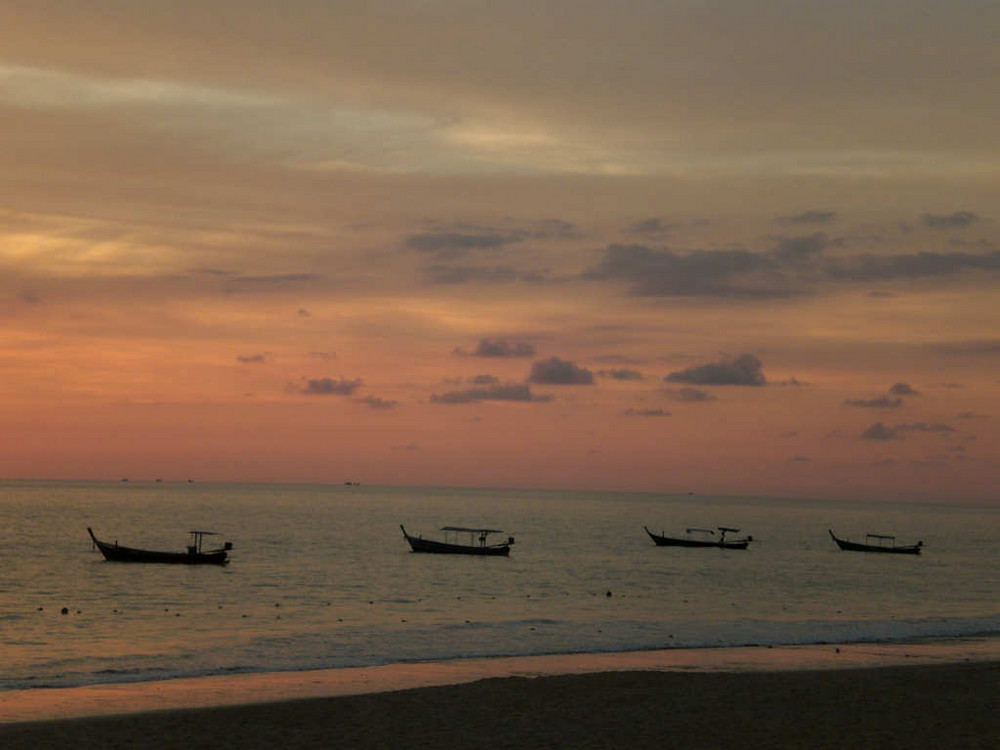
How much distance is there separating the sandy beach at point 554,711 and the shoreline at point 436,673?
0.16 metres

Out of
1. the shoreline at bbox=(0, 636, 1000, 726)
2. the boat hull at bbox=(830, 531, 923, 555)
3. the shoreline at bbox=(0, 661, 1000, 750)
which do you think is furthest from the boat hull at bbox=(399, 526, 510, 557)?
the shoreline at bbox=(0, 661, 1000, 750)

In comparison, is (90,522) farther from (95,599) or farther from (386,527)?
(95,599)

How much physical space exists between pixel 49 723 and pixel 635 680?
51.3 ft

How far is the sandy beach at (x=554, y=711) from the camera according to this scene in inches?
853

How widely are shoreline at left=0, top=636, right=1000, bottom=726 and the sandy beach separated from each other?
0.54 ft

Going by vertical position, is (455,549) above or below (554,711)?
below

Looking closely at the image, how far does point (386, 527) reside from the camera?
171625 mm

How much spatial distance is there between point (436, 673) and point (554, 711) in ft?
30.1

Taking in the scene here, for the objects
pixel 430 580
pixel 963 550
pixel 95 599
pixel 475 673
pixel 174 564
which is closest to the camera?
pixel 475 673

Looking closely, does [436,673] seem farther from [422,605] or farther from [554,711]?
[422,605]

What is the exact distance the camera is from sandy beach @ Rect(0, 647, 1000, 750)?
21672 mm

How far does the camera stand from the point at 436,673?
33062 mm

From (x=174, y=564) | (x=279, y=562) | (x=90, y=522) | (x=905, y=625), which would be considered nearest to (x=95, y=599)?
(x=174, y=564)

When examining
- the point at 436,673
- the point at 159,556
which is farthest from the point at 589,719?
the point at 159,556
